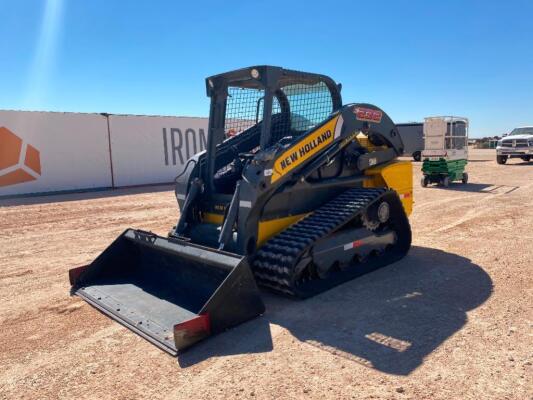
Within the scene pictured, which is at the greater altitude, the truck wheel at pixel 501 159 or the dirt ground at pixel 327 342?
the truck wheel at pixel 501 159

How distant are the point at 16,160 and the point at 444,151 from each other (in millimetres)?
14601

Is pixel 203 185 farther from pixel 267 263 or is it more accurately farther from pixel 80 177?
pixel 80 177

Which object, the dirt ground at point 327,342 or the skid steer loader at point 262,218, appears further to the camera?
the skid steer loader at point 262,218

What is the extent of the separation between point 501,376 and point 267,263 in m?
2.29

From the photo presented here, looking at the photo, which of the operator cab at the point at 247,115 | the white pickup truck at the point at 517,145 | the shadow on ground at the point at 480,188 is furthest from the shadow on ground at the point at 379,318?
the white pickup truck at the point at 517,145

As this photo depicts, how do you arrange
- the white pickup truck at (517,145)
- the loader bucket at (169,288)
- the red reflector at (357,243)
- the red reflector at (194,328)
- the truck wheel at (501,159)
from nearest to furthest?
the red reflector at (194,328) < the loader bucket at (169,288) < the red reflector at (357,243) < the white pickup truck at (517,145) < the truck wheel at (501,159)

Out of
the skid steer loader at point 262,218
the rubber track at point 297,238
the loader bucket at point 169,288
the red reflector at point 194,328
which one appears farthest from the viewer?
the rubber track at point 297,238

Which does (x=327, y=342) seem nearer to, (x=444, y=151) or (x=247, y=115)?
(x=247, y=115)

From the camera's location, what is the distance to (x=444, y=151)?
15.2 metres

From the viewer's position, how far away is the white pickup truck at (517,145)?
22.5 m

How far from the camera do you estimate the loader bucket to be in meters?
3.77

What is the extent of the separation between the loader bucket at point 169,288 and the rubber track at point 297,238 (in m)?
0.44

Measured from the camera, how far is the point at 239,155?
19.7 feet

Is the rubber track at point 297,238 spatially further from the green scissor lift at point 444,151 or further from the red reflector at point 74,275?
the green scissor lift at point 444,151
